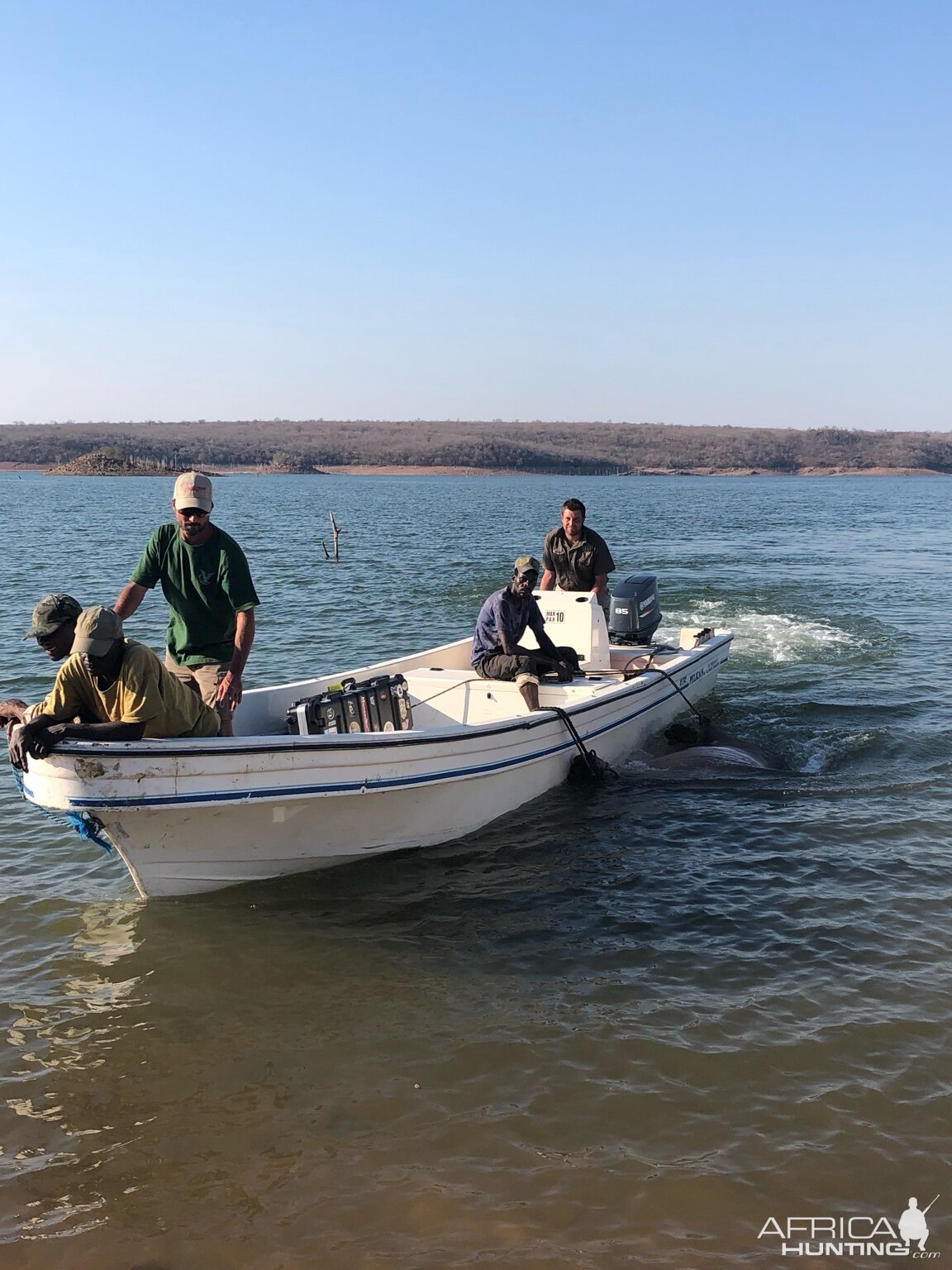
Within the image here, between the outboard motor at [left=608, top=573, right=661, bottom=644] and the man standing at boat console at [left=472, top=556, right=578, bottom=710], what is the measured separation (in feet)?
9.12

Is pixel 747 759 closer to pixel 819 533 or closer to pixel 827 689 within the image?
pixel 827 689

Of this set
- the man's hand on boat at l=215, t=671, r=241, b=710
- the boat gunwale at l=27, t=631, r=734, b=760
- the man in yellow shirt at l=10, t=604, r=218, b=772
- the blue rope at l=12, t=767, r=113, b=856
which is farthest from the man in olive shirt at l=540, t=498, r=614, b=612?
the blue rope at l=12, t=767, r=113, b=856

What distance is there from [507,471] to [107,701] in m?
172

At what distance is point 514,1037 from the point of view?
548 cm

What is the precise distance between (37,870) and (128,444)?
197 m

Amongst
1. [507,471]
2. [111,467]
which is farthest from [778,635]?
[507,471]

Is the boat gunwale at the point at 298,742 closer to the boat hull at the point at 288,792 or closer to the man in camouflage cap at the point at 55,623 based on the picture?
the boat hull at the point at 288,792

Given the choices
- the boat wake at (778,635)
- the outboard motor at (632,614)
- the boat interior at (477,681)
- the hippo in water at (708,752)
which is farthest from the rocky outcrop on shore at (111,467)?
the hippo in water at (708,752)

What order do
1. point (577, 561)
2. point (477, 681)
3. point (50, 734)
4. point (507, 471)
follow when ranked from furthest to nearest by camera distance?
point (507, 471) < point (577, 561) < point (477, 681) < point (50, 734)

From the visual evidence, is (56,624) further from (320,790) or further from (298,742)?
(320,790)

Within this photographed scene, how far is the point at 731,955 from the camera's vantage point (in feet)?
20.8

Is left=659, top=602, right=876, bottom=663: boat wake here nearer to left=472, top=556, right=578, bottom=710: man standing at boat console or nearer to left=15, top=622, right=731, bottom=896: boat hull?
left=472, top=556, right=578, bottom=710: man standing at boat console

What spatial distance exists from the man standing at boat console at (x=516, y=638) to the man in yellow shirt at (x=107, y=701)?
379 centimetres

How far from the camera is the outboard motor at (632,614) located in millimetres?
12305
